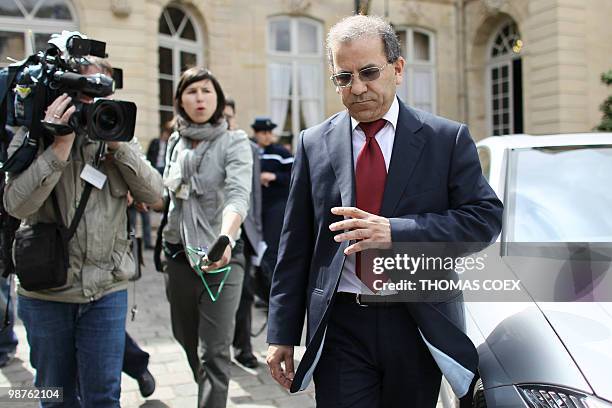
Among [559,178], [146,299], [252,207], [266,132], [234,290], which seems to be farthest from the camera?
[146,299]

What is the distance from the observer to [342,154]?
2.16m

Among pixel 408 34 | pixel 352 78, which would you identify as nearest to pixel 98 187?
pixel 352 78

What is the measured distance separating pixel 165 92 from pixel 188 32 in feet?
4.86

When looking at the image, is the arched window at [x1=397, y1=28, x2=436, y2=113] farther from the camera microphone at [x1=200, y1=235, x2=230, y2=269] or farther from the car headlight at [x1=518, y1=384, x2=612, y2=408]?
the car headlight at [x1=518, y1=384, x2=612, y2=408]

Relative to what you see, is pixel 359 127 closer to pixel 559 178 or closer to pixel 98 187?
pixel 98 187

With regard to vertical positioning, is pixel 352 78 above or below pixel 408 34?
below

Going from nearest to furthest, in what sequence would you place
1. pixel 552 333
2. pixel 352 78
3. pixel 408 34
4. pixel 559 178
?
pixel 352 78 < pixel 552 333 < pixel 559 178 < pixel 408 34

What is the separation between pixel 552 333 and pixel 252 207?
2.95m

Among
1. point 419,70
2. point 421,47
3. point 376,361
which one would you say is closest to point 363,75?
point 376,361

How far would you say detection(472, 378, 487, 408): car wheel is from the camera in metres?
2.31

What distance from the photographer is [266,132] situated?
6.65 m

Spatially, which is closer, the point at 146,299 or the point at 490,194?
the point at 490,194

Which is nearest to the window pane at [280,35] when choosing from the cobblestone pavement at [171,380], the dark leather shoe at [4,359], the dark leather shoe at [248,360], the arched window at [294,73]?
the arched window at [294,73]

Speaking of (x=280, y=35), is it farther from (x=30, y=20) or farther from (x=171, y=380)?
(x=171, y=380)
